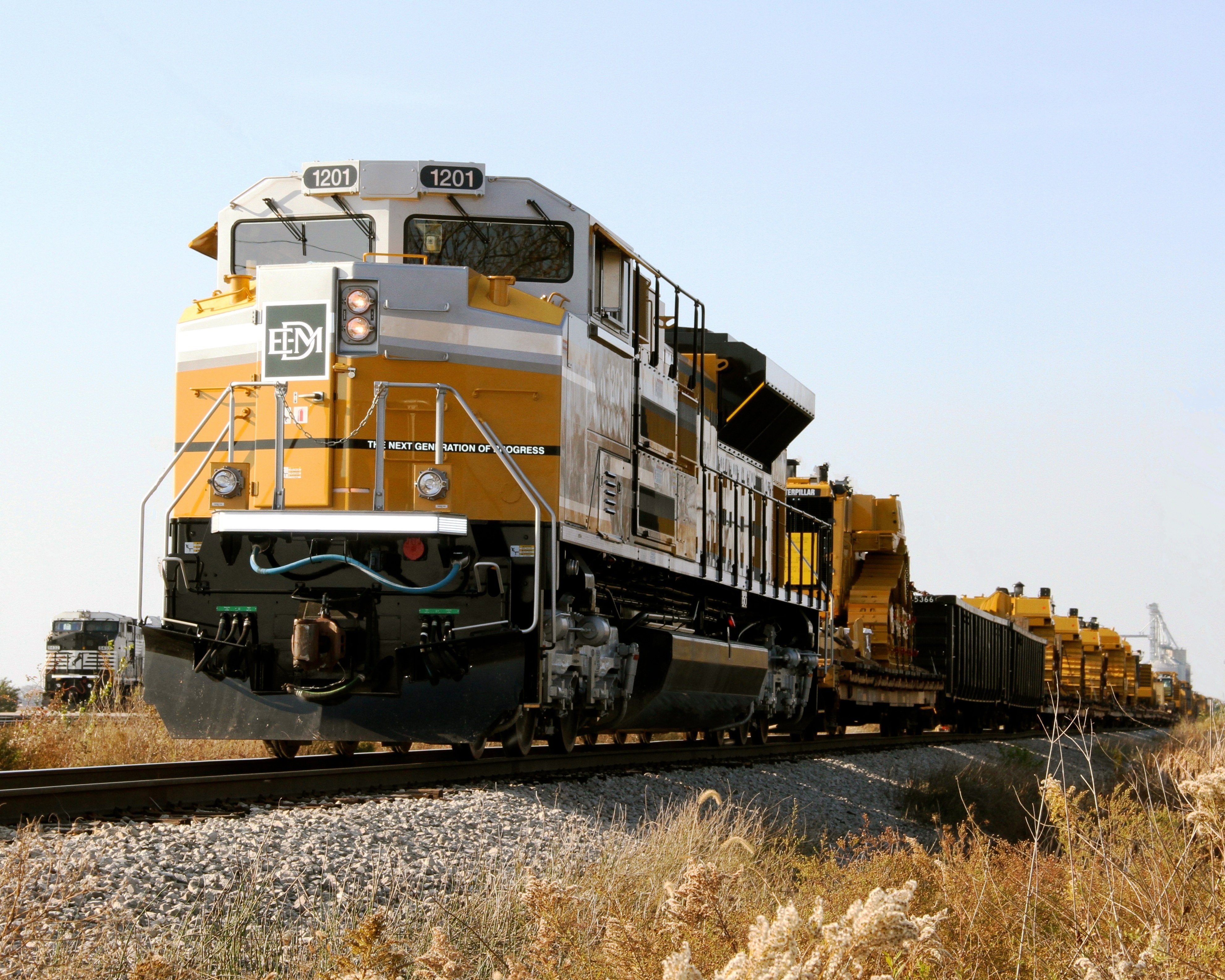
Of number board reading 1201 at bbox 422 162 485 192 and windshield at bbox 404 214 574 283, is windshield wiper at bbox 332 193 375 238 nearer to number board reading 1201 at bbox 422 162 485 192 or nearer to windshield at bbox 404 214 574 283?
windshield at bbox 404 214 574 283

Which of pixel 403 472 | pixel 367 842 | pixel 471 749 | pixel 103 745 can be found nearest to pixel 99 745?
pixel 103 745

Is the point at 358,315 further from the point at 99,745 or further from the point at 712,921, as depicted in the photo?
the point at 712,921

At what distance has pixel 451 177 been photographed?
9.52m

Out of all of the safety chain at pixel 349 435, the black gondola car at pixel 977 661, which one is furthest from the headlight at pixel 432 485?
the black gondola car at pixel 977 661

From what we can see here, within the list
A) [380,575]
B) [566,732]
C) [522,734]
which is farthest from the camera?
[566,732]

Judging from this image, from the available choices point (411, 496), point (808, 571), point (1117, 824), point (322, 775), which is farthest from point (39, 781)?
point (808, 571)

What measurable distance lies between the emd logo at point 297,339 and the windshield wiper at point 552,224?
1.72m

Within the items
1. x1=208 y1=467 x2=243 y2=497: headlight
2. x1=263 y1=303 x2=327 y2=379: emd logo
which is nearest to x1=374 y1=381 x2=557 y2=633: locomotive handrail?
x1=263 y1=303 x2=327 y2=379: emd logo

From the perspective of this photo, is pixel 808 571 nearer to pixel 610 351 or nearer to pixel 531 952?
pixel 610 351

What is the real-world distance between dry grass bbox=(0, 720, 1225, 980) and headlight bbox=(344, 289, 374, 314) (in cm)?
389

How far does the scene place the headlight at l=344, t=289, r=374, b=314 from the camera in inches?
352

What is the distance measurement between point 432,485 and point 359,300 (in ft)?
4.33

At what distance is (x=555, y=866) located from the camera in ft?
20.0

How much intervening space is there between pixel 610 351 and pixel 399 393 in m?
1.80
